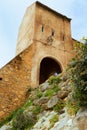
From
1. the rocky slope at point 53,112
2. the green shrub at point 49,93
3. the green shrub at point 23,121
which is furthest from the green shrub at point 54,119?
the green shrub at point 49,93

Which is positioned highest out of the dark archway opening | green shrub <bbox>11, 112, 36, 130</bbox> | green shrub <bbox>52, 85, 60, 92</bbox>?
the dark archway opening

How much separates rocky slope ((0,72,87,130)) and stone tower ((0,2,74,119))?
0.99 m

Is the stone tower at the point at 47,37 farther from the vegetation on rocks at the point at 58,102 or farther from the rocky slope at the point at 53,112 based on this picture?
the rocky slope at the point at 53,112

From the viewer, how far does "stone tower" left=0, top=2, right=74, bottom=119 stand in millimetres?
13281

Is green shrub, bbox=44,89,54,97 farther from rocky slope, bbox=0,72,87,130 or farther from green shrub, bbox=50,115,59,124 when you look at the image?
green shrub, bbox=50,115,59,124

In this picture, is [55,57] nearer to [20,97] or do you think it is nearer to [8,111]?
[20,97]

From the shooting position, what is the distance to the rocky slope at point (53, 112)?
720 cm

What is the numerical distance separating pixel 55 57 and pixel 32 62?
200cm

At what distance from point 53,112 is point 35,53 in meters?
6.42

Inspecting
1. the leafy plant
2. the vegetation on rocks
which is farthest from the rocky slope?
the leafy plant

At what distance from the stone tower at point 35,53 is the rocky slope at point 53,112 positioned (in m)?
0.99

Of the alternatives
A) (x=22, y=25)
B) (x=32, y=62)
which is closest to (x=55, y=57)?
(x=32, y=62)

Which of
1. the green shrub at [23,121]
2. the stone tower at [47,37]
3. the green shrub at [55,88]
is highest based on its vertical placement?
the stone tower at [47,37]

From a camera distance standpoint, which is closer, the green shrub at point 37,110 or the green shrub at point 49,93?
the green shrub at point 37,110
